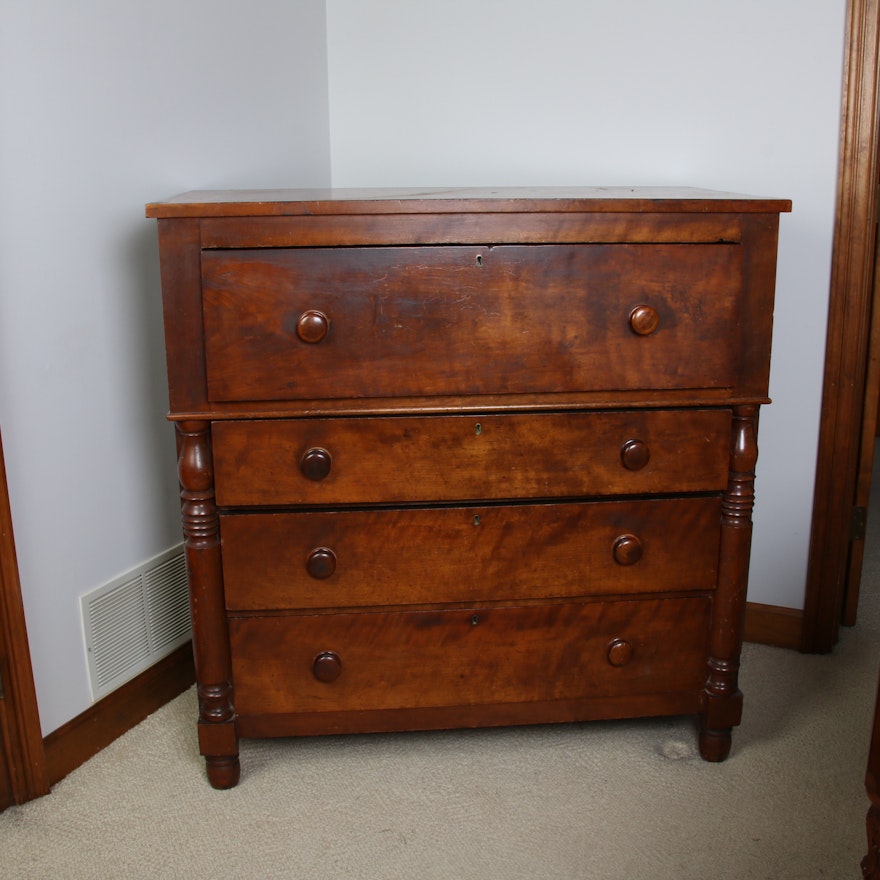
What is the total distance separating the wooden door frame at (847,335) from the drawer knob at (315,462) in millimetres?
1274

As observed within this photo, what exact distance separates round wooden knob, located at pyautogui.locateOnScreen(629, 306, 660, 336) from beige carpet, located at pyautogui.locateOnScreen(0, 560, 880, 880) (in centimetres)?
89

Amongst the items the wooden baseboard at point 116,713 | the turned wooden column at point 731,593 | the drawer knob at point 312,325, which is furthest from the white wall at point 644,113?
the wooden baseboard at point 116,713

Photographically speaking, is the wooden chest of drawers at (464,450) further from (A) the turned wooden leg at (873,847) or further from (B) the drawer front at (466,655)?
(A) the turned wooden leg at (873,847)

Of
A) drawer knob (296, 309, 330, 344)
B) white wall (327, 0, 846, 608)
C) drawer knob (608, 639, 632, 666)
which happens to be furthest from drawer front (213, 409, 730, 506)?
white wall (327, 0, 846, 608)

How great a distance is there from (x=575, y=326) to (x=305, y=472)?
538mm

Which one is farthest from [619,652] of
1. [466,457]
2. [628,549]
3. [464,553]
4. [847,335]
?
[847,335]

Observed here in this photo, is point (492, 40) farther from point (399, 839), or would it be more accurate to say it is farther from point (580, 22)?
point (399, 839)

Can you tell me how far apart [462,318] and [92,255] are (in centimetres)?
75

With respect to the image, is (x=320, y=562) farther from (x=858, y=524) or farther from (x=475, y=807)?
(x=858, y=524)

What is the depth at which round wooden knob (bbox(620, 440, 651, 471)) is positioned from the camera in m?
1.73

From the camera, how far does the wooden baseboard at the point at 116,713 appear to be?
6.10ft

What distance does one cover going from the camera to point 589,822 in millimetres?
1749

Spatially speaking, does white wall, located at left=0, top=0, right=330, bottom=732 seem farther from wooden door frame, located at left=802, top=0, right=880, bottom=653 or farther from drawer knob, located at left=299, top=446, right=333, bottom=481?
wooden door frame, located at left=802, top=0, right=880, bottom=653

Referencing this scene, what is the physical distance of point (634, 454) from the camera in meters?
1.73
